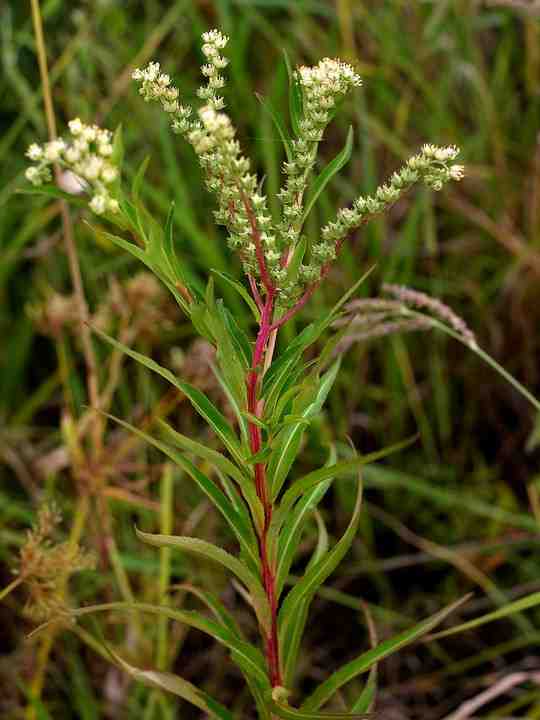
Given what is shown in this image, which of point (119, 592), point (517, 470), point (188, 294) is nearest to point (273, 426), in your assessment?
point (188, 294)

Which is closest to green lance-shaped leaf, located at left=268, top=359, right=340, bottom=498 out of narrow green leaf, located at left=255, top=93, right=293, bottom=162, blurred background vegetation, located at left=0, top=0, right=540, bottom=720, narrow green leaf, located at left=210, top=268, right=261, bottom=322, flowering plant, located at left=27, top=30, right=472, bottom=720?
flowering plant, located at left=27, top=30, right=472, bottom=720

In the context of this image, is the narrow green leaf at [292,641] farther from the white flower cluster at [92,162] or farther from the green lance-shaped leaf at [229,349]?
the white flower cluster at [92,162]

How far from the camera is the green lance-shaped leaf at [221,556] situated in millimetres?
870

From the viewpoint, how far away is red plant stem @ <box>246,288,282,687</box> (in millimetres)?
864

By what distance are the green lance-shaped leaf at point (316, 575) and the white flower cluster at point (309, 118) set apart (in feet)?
0.95

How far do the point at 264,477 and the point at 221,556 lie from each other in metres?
0.09

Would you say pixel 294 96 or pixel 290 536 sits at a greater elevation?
pixel 294 96

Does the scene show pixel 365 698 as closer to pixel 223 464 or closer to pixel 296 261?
pixel 223 464

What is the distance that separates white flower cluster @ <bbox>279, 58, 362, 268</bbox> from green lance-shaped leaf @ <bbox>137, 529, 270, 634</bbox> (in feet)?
0.93

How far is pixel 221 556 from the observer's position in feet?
2.91

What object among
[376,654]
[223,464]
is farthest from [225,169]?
[376,654]

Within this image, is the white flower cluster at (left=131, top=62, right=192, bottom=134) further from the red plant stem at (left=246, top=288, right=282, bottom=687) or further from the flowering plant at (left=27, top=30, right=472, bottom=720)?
the red plant stem at (left=246, top=288, right=282, bottom=687)

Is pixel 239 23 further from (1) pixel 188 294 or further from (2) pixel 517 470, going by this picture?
(1) pixel 188 294

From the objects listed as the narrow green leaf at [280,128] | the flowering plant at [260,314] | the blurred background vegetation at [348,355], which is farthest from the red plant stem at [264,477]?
the blurred background vegetation at [348,355]
